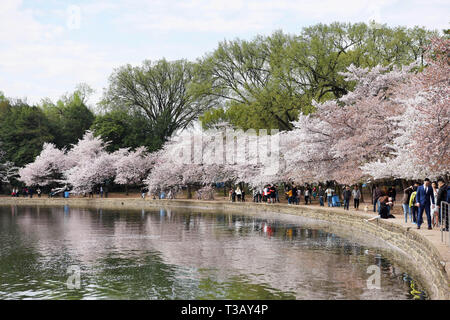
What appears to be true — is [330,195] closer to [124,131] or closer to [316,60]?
[316,60]

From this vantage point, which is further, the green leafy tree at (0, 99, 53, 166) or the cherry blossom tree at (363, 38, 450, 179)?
the green leafy tree at (0, 99, 53, 166)

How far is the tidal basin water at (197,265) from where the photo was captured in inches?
470

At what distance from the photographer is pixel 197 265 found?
15242mm

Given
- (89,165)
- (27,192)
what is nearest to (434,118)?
(89,165)

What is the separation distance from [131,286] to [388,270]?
23.1ft

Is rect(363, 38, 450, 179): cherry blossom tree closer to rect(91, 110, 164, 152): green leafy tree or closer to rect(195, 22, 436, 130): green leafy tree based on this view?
rect(195, 22, 436, 130): green leafy tree

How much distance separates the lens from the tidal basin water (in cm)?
1194

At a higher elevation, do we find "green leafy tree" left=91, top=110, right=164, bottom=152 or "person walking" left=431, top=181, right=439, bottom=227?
"green leafy tree" left=91, top=110, right=164, bottom=152

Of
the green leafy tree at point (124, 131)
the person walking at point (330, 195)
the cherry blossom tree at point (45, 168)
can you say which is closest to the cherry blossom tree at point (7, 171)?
the cherry blossom tree at point (45, 168)

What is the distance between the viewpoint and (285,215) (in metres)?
34.1

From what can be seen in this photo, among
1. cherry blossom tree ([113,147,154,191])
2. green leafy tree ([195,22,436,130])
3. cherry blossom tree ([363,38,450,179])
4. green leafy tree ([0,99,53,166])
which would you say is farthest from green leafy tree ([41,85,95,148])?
cherry blossom tree ([363,38,450,179])

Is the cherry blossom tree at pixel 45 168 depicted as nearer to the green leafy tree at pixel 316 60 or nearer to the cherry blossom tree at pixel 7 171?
the cherry blossom tree at pixel 7 171
